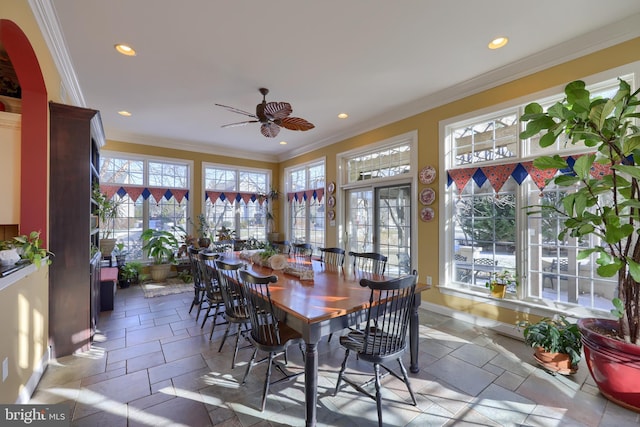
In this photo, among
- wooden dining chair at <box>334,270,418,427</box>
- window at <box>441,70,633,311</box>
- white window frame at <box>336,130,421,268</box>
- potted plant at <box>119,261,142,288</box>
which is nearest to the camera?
wooden dining chair at <box>334,270,418,427</box>

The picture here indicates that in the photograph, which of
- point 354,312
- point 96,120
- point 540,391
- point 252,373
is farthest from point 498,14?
point 96,120

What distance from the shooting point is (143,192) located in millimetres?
5762

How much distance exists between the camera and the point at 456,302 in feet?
12.1

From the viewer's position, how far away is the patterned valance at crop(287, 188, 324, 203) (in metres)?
6.12

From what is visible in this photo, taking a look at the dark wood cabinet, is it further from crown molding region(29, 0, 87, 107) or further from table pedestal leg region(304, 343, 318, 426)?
table pedestal leg region(304, 343, 318, 426)

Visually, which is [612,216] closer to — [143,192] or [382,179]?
[382,179]

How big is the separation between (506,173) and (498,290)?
1.39 meters

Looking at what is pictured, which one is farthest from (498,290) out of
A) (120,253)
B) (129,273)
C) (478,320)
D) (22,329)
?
(120,253)

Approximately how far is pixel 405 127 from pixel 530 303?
2870 millimetres

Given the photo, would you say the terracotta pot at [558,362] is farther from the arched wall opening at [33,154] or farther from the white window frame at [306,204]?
the arched wall opening at [33,154]

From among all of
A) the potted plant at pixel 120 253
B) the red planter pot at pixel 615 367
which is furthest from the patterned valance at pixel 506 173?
the potted plant at pixel 120 253

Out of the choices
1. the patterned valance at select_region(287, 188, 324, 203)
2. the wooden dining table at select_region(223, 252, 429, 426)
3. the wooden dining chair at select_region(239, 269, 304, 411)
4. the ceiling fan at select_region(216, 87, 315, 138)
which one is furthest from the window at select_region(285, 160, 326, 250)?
the wooden dining chair at select_region(239, 269, 304, 411)

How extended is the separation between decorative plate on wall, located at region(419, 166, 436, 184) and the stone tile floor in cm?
209

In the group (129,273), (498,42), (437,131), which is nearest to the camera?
(498,42)
